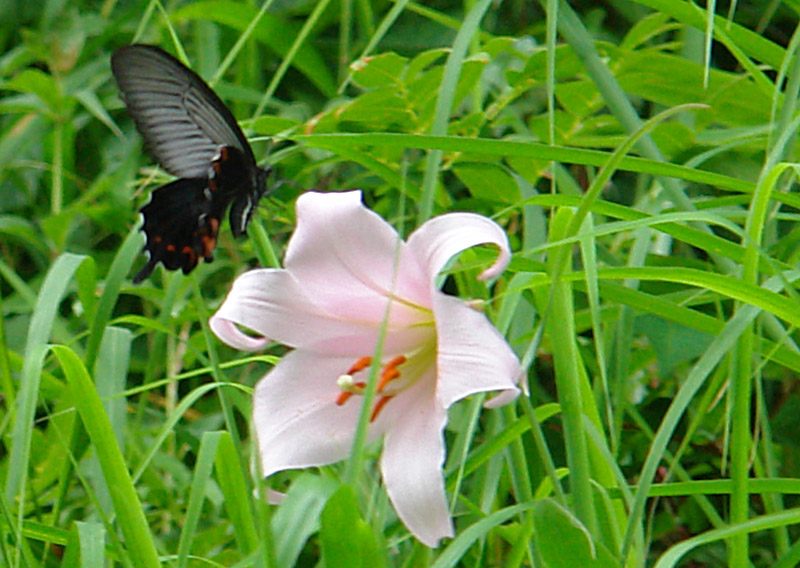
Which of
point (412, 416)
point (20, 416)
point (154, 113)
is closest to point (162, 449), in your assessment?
point (154, 113)

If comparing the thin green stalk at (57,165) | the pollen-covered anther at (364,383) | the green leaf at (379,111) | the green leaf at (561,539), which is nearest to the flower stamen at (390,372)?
the pollen-covered anther at (364,383)

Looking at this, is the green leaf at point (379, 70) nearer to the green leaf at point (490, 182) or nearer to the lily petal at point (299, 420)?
the green leaf at point (490, 182)

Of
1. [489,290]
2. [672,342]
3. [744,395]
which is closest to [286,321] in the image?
[744,395]

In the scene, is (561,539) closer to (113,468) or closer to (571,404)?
(571,404)

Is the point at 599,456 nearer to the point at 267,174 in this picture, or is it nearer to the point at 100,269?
the point at 267,174

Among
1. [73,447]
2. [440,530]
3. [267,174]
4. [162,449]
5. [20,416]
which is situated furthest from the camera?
[162,449]

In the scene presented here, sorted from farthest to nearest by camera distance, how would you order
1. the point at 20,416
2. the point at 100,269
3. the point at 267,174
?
the point at 100,269 → the point at 267,174 → the point at 20,416

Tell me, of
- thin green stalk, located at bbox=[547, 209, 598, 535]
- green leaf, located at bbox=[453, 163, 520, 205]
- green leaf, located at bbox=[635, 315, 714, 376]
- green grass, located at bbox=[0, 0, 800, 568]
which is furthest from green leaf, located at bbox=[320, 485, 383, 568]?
green leaf, located at bbox=[453, 163, 520, 205]
